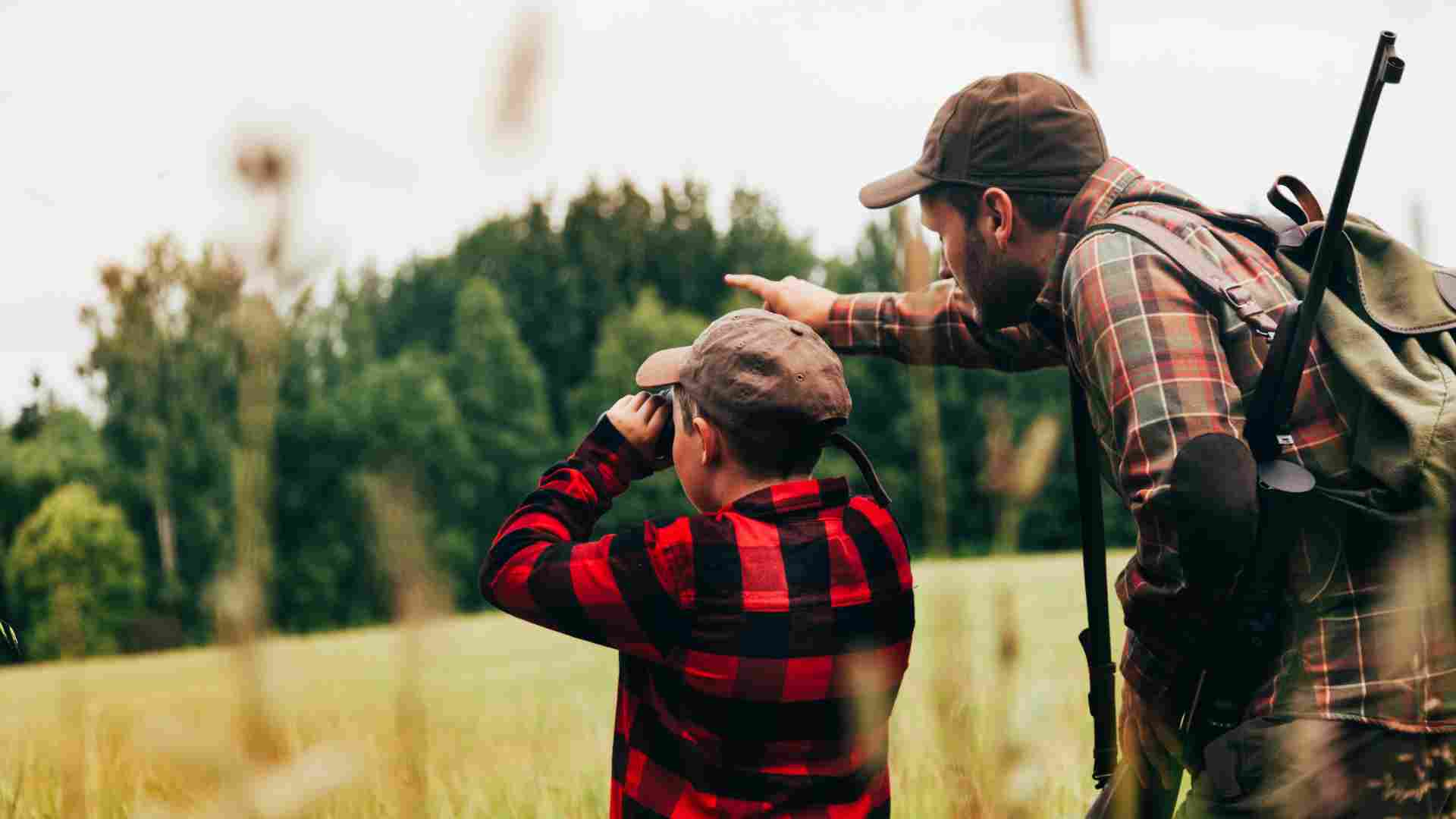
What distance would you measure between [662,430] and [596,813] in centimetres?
114

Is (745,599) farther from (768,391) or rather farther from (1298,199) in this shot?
(1298,199)

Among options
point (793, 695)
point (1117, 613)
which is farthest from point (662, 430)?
point (1117, 613)

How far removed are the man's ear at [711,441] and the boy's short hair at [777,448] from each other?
10 millimetres

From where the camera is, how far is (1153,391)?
1941 millimetres

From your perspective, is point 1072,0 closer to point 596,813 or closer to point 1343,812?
point 1343,812

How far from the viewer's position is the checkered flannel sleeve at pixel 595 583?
200 cm

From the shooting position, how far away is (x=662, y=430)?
2400mm

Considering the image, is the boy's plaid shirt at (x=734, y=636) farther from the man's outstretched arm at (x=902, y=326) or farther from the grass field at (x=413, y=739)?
the man's outstretched arm at (x=902, y=326)

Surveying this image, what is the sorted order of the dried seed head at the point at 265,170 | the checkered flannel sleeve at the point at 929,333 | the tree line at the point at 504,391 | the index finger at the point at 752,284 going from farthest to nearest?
the tree line at the point at 504,391, the checkered flannel sleeve at the point at 929,333, the index finger at the point at 752,284, the dried seed head at the point at 265,170

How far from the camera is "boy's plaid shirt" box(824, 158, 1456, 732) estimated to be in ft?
6.34

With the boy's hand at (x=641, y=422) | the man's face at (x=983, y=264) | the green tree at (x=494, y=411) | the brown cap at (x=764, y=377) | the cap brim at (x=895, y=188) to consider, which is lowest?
the green tree at (x=494, y=411)

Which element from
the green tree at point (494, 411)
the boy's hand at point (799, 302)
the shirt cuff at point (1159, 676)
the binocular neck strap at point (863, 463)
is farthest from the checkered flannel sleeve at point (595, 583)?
the green tree at point (494, 411)

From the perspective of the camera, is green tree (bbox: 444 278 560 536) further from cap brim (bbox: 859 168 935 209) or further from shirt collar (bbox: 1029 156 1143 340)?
shirt collar (bbox: 1029 156 1143 340)

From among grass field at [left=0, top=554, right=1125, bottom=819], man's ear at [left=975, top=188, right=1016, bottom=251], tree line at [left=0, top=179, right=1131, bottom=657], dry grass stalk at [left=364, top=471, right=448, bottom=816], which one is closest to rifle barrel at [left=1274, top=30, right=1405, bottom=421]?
grass field at [left=0, top=554, right=1125, bottom=819]
